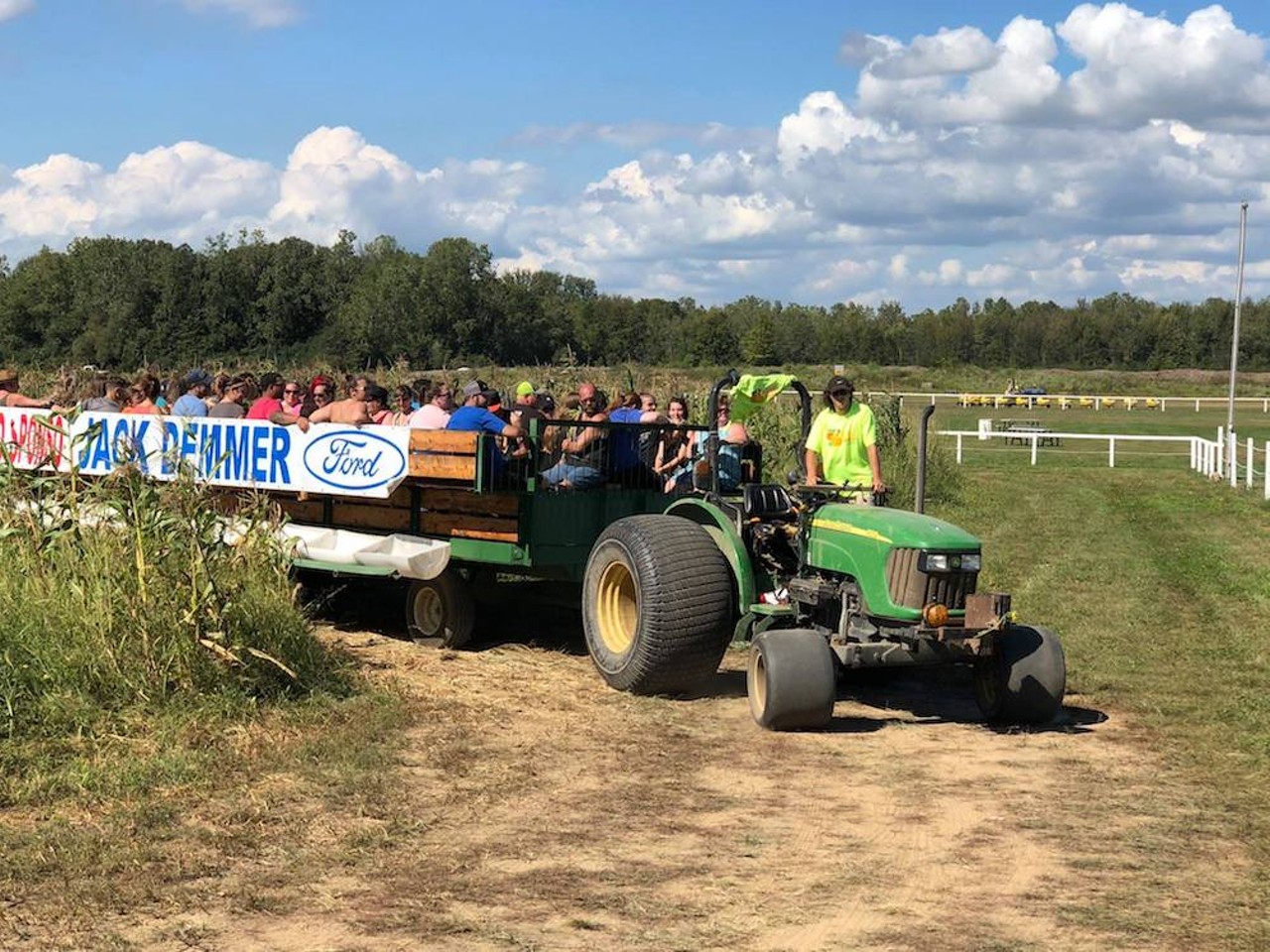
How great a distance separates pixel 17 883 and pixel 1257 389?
9461cm

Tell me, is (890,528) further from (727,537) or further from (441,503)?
(441,503)

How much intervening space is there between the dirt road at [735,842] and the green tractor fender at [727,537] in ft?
2.33

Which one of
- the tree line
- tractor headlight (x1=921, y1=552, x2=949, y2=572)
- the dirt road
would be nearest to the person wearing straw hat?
the dirt road

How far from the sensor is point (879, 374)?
91.2m

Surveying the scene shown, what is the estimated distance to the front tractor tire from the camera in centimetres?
898

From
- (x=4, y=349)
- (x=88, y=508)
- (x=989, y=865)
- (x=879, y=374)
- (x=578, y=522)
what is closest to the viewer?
(x=989, y=865)

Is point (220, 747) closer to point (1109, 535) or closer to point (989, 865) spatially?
point (989, 865)

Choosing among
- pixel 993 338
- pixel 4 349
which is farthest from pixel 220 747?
pixel 993 338

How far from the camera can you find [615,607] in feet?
32.1

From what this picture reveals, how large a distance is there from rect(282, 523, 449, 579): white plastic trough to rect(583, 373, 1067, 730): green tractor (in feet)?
4.24

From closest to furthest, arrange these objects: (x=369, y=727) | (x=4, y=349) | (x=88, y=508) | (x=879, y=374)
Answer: (x=369, y=727), (x=88, y=508), (x=4, y=349), (x=879, y=374)

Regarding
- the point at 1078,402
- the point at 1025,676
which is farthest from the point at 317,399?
the point at 1078,402

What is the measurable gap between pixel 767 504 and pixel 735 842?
334cm

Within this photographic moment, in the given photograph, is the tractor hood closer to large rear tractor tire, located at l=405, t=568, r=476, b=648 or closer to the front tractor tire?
the front tractor tire
